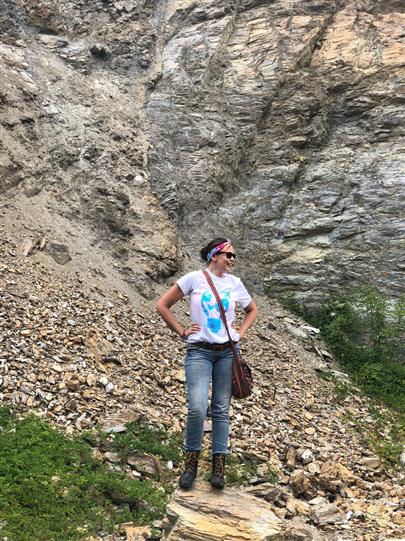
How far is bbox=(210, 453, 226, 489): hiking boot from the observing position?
16.5 ft

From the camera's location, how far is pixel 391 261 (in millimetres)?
15078

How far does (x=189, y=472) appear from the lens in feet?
16.5

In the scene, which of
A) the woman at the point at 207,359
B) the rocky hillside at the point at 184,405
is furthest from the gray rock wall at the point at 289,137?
the woman at the point at 207,359

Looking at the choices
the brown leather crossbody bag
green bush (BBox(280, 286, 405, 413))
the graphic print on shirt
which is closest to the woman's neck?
the brown leather crossbody bag

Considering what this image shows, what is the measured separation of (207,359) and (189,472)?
1101 millimetres

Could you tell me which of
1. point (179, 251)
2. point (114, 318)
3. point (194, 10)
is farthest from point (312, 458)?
point (194, 10)

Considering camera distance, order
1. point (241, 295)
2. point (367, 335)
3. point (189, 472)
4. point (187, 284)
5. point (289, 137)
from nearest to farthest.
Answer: point (189, 472) < point (187, 284) < point (241, 295) < point (367, 335) < point (289, 137)

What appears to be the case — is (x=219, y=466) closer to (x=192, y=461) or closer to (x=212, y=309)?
(x=192, y=461)

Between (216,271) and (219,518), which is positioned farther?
(216,271)

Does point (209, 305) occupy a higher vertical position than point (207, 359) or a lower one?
higher

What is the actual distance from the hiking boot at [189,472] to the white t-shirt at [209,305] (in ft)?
3.74

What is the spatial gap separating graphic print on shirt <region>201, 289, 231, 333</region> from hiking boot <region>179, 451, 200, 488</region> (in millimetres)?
1258

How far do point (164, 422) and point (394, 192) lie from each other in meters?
11.3

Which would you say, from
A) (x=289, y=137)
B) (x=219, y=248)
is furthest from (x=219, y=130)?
(x=219, y=248)
